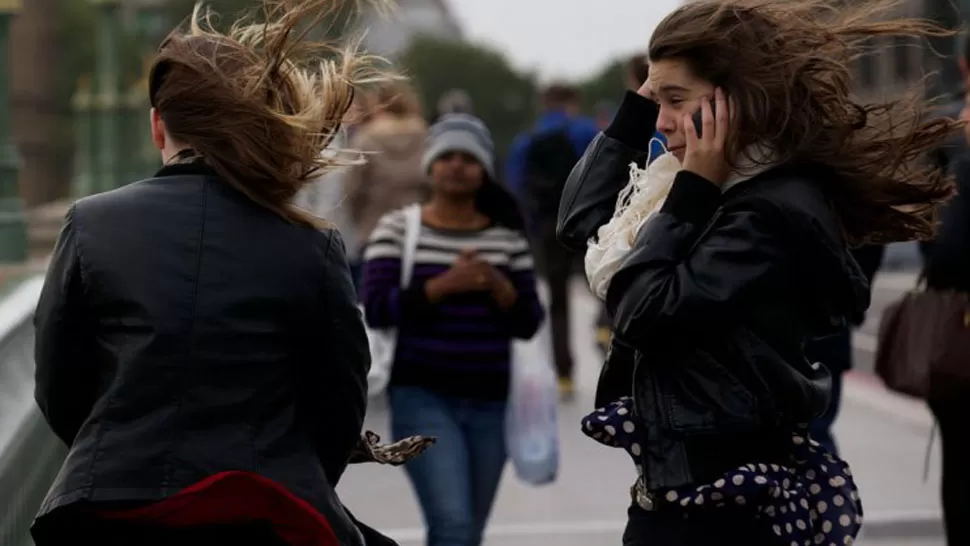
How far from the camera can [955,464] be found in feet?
20.6

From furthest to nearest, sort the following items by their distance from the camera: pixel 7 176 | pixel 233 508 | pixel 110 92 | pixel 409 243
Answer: pixel 110 92
pixel 7 176
pixel 409 243
pixel 233 508

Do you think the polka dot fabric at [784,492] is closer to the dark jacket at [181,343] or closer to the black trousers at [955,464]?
the dark jacket at [181,343]

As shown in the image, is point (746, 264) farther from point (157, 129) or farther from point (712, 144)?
point (157, 129)

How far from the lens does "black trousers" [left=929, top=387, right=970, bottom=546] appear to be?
6188mm

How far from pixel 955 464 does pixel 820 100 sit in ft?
9.37

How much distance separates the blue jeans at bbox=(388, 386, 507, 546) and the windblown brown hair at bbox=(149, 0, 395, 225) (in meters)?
2.68

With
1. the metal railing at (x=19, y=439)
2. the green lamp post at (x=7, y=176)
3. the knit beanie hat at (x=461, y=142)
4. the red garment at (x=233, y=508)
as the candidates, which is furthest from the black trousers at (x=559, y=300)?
the red garment at (x=233, y=508)

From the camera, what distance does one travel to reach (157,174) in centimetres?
360

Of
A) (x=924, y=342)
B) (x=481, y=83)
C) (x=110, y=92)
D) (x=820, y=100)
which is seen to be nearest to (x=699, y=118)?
(x=820, y=100)

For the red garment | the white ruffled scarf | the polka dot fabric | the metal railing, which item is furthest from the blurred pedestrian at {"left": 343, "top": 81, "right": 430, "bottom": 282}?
the red garment

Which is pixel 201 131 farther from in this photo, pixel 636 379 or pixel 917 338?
pixel 917 338

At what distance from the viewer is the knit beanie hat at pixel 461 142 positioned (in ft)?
22.5

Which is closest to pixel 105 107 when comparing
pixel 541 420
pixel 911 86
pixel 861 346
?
pixel 861 346

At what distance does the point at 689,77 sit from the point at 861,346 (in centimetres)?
1361
